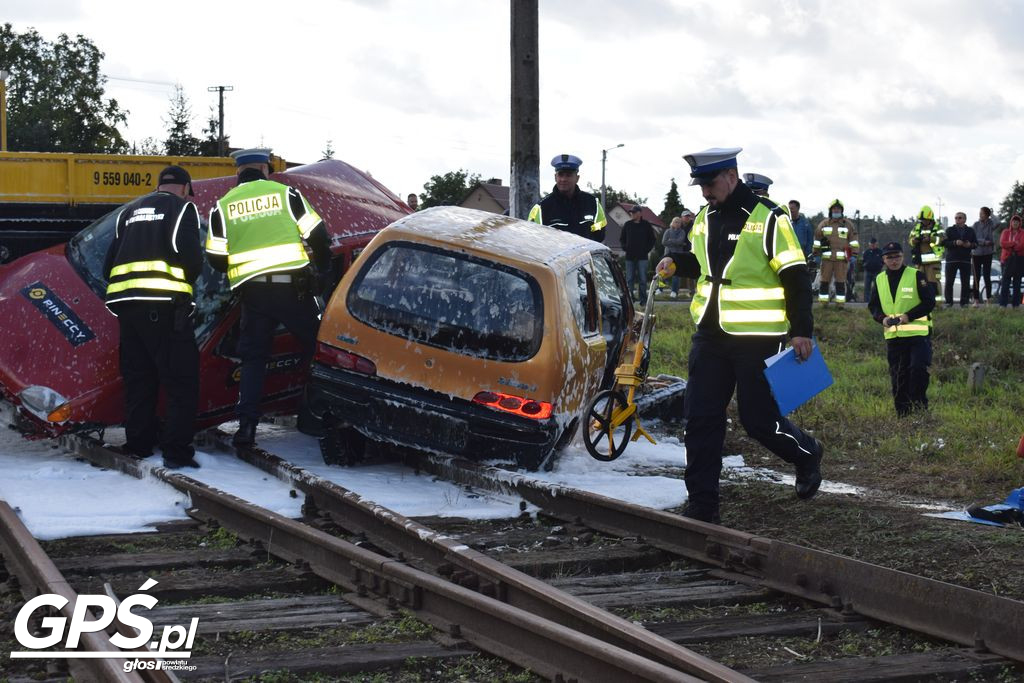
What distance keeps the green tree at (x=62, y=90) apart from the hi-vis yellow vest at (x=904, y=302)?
208 feet

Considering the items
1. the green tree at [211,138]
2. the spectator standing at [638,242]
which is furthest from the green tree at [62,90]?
the spectator standing at [638,242]

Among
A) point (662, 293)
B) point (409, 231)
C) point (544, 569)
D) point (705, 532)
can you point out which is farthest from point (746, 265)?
point (662, 293)

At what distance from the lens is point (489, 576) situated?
5258 mm

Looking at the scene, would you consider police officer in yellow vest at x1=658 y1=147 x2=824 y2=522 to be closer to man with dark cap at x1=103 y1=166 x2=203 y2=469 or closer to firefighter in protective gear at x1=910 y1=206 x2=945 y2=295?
man with dark cap at x1=103 y1=166 x2=203 y2=469

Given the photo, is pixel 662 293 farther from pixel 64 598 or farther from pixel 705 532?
pixel 64 598

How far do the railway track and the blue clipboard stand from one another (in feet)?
3.01

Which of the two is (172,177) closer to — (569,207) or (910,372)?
(569,207)

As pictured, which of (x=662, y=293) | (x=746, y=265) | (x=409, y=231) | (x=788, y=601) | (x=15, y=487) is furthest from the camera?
(x=662, y=293)

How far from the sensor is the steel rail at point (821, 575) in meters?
4.62

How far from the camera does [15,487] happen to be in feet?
23.9

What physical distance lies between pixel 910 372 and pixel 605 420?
4.93m

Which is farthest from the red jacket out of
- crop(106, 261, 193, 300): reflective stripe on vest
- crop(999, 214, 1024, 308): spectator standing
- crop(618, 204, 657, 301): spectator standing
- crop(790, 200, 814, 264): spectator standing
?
crop(106, 261, 193, 300): reflective stripe on vest

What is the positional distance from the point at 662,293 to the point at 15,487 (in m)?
21.8

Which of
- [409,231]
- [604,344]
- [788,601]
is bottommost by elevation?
[788,601]
